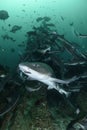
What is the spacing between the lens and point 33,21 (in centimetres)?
1058

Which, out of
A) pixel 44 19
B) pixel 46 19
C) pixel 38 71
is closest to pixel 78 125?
pixel 38 71

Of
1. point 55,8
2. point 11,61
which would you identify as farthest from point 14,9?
point 11,61

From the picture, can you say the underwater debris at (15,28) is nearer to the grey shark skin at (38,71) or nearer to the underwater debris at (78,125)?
the grey shark skin at (38,71)

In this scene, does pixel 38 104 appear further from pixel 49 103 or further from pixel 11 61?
pixel 11 61

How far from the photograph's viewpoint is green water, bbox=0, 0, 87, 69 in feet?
25.0

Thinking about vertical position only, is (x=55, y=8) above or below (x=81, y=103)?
below

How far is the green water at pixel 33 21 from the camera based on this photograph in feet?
25.0

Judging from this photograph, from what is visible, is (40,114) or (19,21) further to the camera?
(19,21)

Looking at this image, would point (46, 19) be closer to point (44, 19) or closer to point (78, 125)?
point (44, 19)

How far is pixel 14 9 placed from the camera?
42.1 feet

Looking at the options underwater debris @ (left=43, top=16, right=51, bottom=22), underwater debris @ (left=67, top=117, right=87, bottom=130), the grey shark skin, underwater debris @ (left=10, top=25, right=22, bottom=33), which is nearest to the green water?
underwater debris @ (left=10, top=25, right=22, bottom=33)

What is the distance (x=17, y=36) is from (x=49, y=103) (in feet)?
18.9

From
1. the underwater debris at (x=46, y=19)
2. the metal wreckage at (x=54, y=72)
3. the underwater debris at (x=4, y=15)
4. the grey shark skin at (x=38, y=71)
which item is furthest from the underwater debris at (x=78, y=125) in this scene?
the underwater debris at (x=4, y=15)

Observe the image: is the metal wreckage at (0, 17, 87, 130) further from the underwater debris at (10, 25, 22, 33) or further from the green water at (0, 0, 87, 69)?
the underwater debris at (10, 25, 22, 33)
